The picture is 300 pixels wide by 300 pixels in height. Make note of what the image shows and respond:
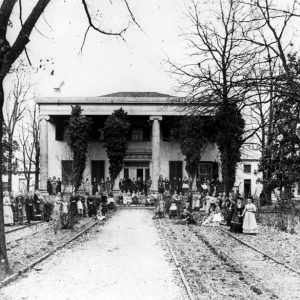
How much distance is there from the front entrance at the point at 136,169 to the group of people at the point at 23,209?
654 inches

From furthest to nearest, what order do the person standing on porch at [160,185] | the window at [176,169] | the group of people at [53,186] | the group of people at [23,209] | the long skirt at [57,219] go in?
the window at [176,169] < the group of people at [53,186] < the person standing on porch at [160,185] < the group of people at [23,209] < the long skirt at [57,219]

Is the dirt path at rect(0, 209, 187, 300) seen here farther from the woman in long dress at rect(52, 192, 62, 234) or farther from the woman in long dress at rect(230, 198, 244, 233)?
the woman in long dress at rect(230, 198, 244, 233)

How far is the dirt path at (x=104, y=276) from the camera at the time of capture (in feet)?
26.5

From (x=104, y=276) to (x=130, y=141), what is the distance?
113ft

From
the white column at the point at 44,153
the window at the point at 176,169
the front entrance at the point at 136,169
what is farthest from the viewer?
the window at the point at 176,169

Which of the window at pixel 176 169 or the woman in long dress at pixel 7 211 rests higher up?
the window at pixel 176 169

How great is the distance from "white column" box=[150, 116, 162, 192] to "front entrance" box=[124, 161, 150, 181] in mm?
2167

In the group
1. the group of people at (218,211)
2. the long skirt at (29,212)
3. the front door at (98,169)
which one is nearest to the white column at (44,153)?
the front door at (98,169)

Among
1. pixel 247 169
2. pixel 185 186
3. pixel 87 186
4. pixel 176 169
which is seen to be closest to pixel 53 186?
pixel 87 186

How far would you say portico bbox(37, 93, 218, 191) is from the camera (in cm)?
4112

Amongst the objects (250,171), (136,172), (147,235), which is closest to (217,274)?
(147,235)

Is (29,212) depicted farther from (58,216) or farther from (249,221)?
(249,221)

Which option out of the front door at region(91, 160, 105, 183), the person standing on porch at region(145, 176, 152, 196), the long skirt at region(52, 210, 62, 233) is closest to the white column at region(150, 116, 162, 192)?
the person standing on porch at region(145, 176, 152, 196)

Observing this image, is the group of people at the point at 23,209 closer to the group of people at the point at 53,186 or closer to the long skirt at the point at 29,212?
the long skirt at the point at 29,212
